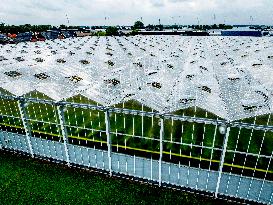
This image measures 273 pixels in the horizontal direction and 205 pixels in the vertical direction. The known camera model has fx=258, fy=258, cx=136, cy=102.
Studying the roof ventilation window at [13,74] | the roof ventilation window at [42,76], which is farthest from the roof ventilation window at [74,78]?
the roof ventilation window at [13,74]

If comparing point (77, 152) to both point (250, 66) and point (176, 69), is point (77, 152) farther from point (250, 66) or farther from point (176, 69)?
point (250, 66)

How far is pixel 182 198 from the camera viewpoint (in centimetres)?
1148

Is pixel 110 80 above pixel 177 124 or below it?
above

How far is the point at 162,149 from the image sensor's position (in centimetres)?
1139

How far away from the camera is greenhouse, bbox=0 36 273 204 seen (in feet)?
37.8

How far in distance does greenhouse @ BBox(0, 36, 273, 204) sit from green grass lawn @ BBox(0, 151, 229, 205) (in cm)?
56

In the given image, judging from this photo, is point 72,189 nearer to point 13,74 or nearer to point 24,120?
point 24,120

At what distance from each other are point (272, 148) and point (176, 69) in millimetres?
9895

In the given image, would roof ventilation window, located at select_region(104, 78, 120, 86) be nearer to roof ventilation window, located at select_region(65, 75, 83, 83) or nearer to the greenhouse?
the greenhouse

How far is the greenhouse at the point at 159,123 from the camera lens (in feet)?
37.8

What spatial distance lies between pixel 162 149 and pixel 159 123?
406 cm

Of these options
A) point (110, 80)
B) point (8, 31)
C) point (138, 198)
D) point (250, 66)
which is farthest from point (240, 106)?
point (8, 31)

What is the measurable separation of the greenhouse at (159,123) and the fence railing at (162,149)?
43mm

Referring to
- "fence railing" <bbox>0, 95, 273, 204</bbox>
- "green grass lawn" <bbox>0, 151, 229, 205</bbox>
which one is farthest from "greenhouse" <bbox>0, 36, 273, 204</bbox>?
"green grass lawn" <bbox>0, 151, 229, 205</bbox>
